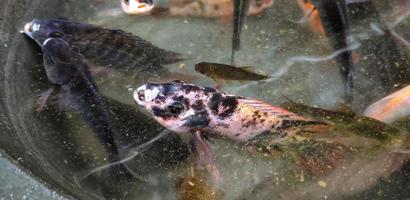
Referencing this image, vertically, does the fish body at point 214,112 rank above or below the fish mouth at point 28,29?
below

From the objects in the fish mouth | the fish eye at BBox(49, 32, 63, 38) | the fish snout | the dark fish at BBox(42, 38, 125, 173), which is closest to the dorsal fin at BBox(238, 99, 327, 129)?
the fish snout

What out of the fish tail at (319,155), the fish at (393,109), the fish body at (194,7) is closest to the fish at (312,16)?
the fish body at (194,7)

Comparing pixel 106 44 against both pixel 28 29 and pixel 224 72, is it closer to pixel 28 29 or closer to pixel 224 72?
pixel 28 29

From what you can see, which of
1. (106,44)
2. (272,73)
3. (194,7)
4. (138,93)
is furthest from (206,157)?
(194,7)

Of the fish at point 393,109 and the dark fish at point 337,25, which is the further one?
the dark fish at point 337,25

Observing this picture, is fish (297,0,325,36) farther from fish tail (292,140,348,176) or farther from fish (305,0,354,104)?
fish tail (292,140,348,176)

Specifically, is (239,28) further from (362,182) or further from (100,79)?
(362,182)

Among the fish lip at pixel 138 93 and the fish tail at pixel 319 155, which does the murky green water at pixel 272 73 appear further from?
the fish lip at pixel 138 93

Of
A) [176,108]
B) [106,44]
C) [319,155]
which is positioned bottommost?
[319,155]
